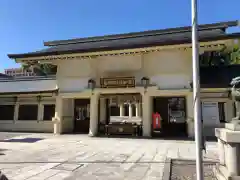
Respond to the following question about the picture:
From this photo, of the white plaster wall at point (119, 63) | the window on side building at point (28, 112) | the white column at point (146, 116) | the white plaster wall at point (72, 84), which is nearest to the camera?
the white column at point (146, 116)

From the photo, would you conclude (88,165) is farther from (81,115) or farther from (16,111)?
(16,111)

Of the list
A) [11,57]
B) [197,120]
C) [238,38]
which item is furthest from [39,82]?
[197,120]

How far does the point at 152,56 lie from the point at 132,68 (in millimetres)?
1484

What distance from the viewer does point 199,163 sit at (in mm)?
3857

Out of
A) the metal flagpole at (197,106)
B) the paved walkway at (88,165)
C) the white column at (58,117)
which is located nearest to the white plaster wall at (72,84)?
the white column at (58,117)

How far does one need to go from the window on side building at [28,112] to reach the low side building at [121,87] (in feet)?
0.27

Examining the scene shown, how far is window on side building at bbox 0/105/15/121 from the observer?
1806 cm

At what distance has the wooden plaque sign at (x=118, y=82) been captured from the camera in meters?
13.3

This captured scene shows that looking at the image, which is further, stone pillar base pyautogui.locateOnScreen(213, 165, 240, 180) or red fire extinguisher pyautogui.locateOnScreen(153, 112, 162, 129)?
red fire extinguisher pyautogui.locateOnScreen(153, 112, 162, 129)

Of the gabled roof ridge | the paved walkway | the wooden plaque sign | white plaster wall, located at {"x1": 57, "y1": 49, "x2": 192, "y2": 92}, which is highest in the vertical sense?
the gabled roof ridge

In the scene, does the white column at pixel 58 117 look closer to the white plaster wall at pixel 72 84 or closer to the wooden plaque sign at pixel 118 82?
the white plaster wall at pixel 72 84

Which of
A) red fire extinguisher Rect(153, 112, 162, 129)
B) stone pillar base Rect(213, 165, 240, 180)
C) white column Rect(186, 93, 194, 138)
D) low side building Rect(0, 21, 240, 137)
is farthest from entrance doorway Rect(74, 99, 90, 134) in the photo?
stone pillar base Rect(213, 165, 240, 180)

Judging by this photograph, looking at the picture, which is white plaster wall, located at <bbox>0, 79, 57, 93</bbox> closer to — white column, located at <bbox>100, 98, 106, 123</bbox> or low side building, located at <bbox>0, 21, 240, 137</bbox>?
low side building, located at <bbox>0, 21, 240, 137</bbox>

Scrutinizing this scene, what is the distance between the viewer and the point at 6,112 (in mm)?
18219
